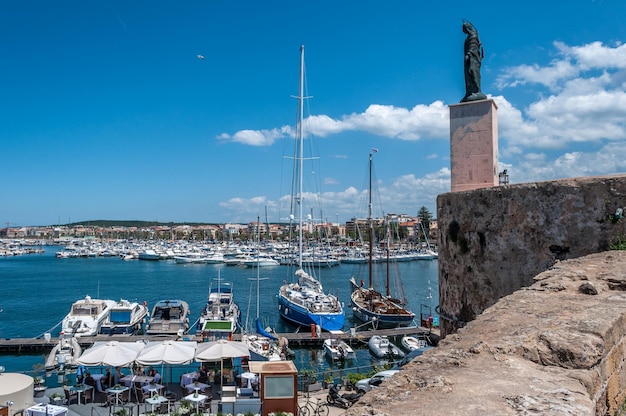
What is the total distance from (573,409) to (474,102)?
843 cm

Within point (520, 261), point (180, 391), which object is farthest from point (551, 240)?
point (180, 391)

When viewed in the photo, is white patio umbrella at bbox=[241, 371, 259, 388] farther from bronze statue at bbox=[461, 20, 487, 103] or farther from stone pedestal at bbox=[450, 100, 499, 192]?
bronze statue at bbox=[461, 20, 487, 103]

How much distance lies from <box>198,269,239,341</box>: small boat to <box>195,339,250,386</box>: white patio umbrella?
710cm

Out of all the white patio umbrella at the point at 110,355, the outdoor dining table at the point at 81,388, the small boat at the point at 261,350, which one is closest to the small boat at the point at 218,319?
the small boat at the point at 261,350

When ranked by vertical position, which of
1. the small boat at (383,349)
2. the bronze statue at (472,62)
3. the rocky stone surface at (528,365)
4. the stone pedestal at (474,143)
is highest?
the bronze statue at (472,62)

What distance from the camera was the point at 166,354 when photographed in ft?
49.5

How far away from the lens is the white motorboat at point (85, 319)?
1131 inches

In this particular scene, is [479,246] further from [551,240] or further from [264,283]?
[264,283]

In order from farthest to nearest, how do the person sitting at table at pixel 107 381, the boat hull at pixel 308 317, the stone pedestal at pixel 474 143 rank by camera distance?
the boat hull at pixel 308 317, the person sitting at table at pixel 107 381, the stone pedestal at pixel 474 143

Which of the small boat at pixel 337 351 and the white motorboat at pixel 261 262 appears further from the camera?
the white motorboat at pixel 261 262

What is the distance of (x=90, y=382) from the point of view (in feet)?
50.6

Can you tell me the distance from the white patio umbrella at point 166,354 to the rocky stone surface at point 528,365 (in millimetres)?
12097

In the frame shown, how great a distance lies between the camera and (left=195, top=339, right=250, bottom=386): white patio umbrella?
15102mm

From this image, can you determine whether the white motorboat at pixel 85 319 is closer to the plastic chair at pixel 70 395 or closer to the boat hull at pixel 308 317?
the boat hull at pixel 308 317
